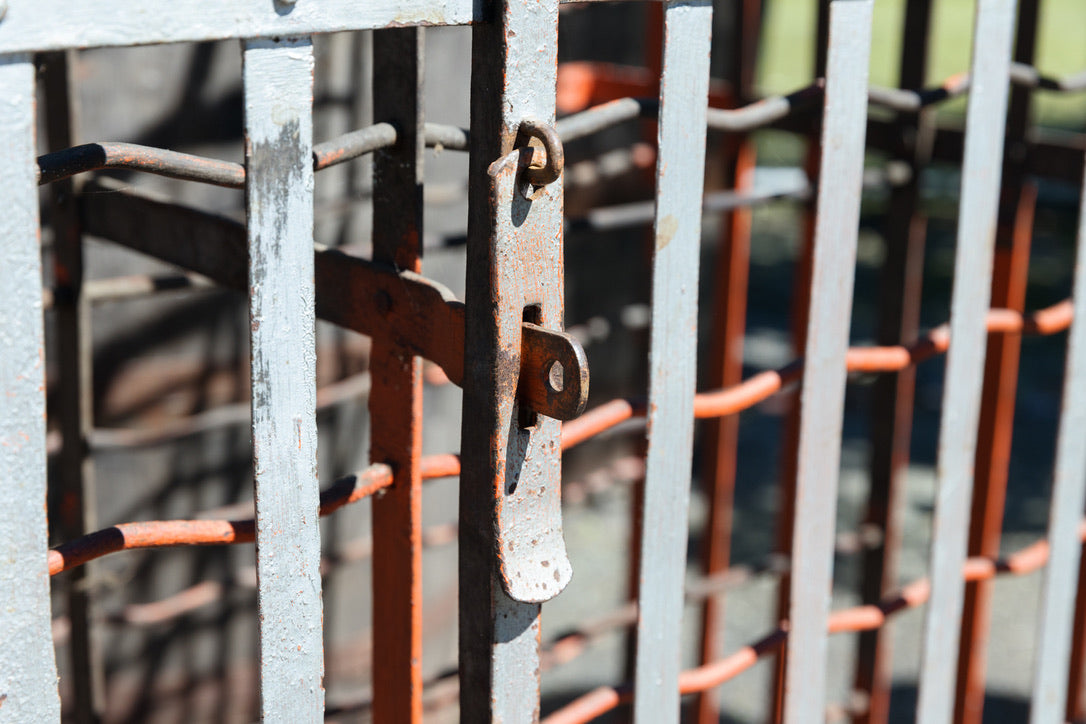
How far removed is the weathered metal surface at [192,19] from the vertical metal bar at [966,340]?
790mm

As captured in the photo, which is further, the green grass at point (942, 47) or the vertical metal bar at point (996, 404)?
the green grass at point (942, 47)

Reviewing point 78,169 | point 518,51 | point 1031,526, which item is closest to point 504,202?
point 518,51

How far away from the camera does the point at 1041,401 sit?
547 centimetres

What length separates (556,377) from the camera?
3.31 feet

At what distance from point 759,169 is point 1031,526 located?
3641mm

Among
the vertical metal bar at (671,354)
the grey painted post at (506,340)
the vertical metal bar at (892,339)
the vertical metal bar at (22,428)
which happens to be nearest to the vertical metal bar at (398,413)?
the grey painted post at (506,340)

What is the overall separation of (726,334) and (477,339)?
1913 millimetres

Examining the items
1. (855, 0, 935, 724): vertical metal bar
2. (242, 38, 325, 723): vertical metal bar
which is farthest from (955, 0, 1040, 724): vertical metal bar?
(242, 38, 325, 723): vertical metal bar

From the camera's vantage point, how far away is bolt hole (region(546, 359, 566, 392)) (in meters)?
1.00

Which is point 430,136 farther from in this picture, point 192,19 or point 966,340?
point 966,340

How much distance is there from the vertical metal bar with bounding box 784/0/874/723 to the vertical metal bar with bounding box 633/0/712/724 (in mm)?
196

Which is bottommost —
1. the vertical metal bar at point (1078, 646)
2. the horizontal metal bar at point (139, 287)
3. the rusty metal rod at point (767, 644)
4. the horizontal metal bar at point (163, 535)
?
the vertical metal bar at point (1078, 646)

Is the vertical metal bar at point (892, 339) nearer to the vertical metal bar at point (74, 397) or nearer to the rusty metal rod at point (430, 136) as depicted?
the rusty metal rod at point (430, 136)

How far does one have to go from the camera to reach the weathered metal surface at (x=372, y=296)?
101 cm
